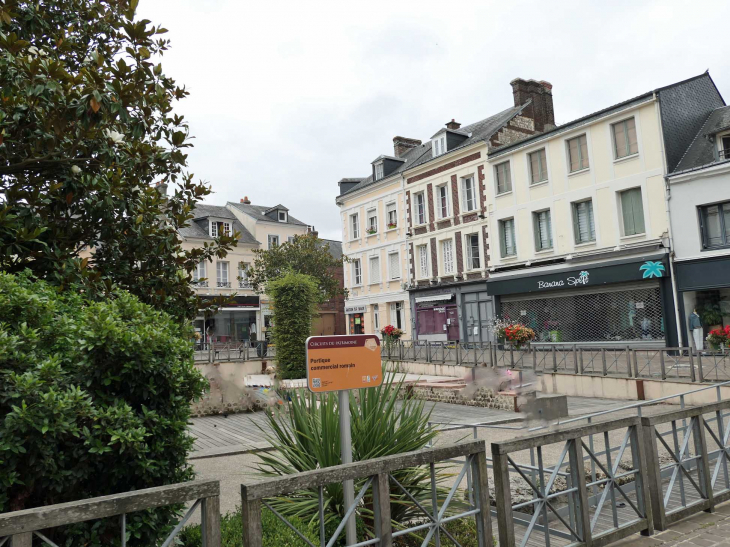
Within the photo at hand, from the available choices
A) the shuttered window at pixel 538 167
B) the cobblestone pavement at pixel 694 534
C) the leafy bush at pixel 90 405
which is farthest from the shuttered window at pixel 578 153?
the leafy bush at pixel 90 405

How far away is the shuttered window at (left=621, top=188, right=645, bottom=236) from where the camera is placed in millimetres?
21219

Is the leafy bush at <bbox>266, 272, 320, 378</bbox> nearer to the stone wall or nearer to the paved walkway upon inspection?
the paved walkway

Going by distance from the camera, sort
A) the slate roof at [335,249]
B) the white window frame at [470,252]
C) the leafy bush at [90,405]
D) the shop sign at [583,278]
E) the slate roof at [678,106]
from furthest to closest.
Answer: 1. the slate roof at [335,249]
2. the white window frame at [470,252]
3. the slate roof at [678,106]
4. the shop sign at [583,278]
5. the leafy bush at [90,405]

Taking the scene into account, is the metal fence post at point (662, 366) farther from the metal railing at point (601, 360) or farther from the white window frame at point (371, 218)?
the white window frame at point (371, 218)

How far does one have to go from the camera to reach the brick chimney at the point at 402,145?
36.8 m

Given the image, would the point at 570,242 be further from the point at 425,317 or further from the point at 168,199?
the point at 168,199

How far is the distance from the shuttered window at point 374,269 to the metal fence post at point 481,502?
99.3 feet

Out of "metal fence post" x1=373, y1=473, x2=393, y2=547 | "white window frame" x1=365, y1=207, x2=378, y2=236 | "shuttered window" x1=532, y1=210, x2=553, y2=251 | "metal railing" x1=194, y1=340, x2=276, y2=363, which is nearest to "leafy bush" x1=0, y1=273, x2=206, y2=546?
"metal fence post" x1=373, y1=473, x2=393, y2=547

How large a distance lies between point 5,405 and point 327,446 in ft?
7.29

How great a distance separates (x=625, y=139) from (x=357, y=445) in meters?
20.6

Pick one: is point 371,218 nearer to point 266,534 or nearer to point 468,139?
point 468,139

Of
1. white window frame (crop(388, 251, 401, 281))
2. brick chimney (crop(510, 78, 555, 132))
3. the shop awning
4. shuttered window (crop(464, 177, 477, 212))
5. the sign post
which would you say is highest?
brick chimney (crop(510, 78, 555, 132))

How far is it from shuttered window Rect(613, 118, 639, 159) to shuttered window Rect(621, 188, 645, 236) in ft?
4.64

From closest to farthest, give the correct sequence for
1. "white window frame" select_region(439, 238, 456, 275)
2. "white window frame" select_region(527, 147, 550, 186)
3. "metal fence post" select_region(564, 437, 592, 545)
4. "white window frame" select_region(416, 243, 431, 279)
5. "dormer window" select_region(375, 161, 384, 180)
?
"metal fence post" select_region(564, 437, 592, 545)
"white window frame" select_region(527, 147, 550, 186)
"white window frame" select_region(439, 238, 456, 275)
"white window frame" select_region(416, 243, 431, 279)
"dormer window" select_region(375, 161, 384, 180)
